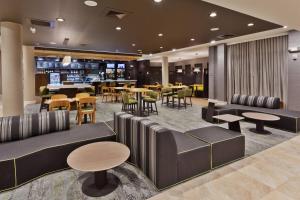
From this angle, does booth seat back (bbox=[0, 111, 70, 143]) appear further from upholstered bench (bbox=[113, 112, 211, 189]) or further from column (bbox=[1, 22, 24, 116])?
column (bbox=[1, 22, 24, 116])

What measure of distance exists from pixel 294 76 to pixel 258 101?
182 centimetres

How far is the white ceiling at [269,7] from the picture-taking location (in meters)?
3.40

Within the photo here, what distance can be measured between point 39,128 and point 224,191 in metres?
3.00

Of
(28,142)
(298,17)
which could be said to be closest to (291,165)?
(298,17)

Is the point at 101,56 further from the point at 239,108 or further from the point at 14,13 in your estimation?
the point at 239,108

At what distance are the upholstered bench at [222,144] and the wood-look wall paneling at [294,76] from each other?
473 cm

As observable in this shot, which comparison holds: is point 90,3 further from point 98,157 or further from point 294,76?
point 294,76

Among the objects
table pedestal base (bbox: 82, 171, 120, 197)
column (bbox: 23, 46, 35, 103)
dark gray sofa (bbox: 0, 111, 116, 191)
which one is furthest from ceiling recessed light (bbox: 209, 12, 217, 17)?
column (bbox: 23, 46, 35, 103)

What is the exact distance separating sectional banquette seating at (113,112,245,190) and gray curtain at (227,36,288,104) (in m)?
5.46

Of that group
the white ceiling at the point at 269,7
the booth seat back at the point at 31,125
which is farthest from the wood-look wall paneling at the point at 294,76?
the booth seat back at the point at 31,125

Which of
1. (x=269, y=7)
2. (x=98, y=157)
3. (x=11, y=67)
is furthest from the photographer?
(x=11, y=67)

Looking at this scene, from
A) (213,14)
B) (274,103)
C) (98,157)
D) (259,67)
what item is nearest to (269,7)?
(213,14)

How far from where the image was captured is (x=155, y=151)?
89.5 inches

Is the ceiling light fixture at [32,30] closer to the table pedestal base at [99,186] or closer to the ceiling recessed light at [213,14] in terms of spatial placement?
the ceiling recessed light at [213,14]
